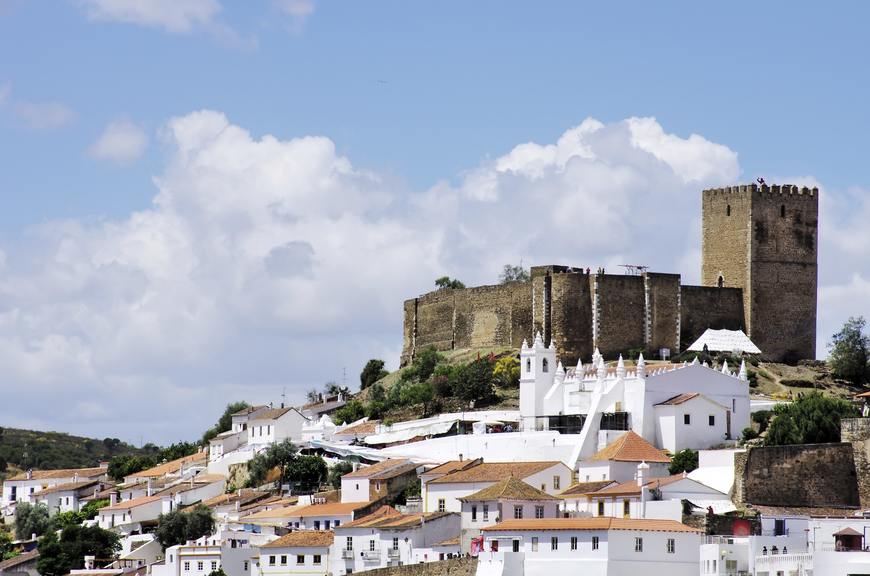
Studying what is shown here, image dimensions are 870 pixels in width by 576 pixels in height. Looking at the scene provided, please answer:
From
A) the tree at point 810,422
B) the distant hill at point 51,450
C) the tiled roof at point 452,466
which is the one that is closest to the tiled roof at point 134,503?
the tiled roof at point 452,466

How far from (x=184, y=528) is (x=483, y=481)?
13.8 meters

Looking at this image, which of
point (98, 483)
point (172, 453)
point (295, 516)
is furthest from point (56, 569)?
point (172, 453)

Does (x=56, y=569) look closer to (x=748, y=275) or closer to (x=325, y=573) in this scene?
(x=325, y=573)

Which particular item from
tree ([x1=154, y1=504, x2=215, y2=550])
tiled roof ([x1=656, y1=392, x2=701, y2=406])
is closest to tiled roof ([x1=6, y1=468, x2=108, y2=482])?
tree ([x1=154, y1=504, x2=215, y2=550])

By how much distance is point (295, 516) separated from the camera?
7075cm

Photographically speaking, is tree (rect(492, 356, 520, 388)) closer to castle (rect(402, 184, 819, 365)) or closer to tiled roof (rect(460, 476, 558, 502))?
castle (rect(402, 184, 819, 365))

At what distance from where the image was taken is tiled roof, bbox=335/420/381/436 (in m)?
84.5

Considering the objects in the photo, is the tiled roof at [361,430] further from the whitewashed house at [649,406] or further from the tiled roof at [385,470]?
the whitewashed house at [649,406]

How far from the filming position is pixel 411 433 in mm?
81938

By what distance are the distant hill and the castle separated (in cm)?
4337

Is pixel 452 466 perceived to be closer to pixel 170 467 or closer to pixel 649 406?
pixel 649 406

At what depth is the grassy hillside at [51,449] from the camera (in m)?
130

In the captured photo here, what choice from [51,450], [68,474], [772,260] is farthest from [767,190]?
[51,450]

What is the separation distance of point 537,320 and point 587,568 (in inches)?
1199
